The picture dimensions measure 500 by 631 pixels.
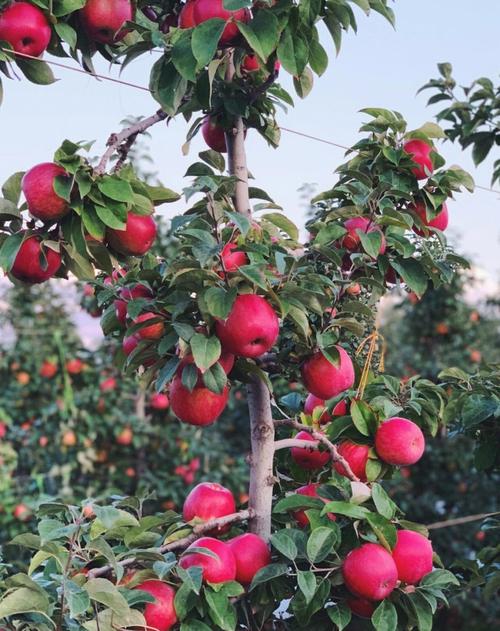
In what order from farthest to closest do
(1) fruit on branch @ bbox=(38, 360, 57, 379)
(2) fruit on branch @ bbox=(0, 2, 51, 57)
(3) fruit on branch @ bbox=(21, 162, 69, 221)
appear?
(1) fruit on branch @ bbox=(38, 360, 57, 379), (2) fruit on branch @ bbox=(0, 2, 51, 57), (3) fruit on branch @ bbox=(21, 162, 69, 221)

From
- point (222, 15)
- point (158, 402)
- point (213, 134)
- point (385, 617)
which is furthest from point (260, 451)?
point (158, 402)

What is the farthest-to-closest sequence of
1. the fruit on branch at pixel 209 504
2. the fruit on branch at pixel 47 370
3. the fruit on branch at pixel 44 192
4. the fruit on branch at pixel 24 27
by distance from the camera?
the fruit on branch at pixel 47 370 < the fruit on branch at pixel 209 504 < the fruit on branch at pixel 24 27 < the fruit on branch at pixel 44 192

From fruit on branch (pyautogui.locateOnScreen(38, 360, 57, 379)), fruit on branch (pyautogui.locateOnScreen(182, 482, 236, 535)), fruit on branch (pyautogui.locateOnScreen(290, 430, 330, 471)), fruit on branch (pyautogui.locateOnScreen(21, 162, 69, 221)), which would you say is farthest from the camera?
fruit on branch (pyautogui.locateOnScreen(38, 360, 57, 379))

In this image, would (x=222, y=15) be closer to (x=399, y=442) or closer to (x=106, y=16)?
(x=106, y=16)

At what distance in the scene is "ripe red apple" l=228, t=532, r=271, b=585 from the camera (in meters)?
1.41

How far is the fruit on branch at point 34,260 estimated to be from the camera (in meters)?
1.33

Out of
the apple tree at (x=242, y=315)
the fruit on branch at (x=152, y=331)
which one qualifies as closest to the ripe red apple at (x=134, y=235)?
the apple tree at (x=242, y=315)

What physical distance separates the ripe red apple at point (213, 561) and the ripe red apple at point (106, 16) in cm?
88

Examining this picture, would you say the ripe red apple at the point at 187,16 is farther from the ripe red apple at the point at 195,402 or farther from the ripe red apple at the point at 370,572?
the ripe red apple at the point at 370,572

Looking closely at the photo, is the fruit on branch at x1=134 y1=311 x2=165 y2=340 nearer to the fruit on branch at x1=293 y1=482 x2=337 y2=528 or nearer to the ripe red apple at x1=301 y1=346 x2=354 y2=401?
the ripe red apple at x1=301 y1=346 x2=354 y2=401

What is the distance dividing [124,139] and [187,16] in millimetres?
261

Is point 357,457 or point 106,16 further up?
point 106,16

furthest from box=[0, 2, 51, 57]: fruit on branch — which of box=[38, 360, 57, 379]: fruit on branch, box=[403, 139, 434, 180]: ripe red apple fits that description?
box=[38, 360, 57, 379]: fruit on branch

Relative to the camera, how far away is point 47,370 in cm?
425
